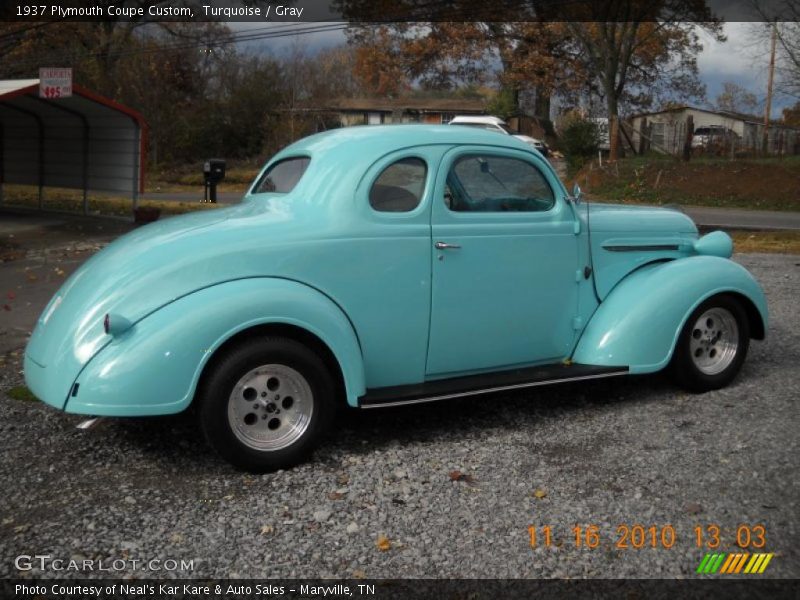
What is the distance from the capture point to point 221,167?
16.0 m

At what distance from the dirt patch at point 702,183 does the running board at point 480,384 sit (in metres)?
20.2

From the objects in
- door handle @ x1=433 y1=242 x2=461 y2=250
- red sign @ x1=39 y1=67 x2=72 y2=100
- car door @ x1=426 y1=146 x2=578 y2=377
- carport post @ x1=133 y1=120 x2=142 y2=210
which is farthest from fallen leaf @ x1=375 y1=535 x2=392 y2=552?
carport post @ x1=133 y1=120 x2=142 y2=210

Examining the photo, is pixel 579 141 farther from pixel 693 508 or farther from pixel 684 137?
pixel 693 508

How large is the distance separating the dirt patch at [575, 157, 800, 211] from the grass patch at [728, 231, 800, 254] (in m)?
7.93

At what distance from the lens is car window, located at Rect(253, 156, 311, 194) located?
17.3 feet

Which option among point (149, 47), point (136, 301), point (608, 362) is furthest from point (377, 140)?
point (149, 47)

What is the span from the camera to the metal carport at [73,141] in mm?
15875

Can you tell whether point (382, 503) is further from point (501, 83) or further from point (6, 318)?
point (501, 83)

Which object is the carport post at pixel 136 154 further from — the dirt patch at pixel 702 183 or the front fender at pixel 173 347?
the dirt patch at pixel 702 183

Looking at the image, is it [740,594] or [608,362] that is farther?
[608,362]

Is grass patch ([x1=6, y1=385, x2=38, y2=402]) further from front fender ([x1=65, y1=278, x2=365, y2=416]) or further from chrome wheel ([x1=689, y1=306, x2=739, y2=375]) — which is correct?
chrome wheel ([x1=689, y1=306, x2=739, y2=375])

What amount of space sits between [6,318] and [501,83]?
103ft

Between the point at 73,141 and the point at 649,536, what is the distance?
56.2 ft

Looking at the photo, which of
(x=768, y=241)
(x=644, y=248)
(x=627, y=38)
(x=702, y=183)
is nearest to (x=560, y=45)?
(x=627, y=38)
